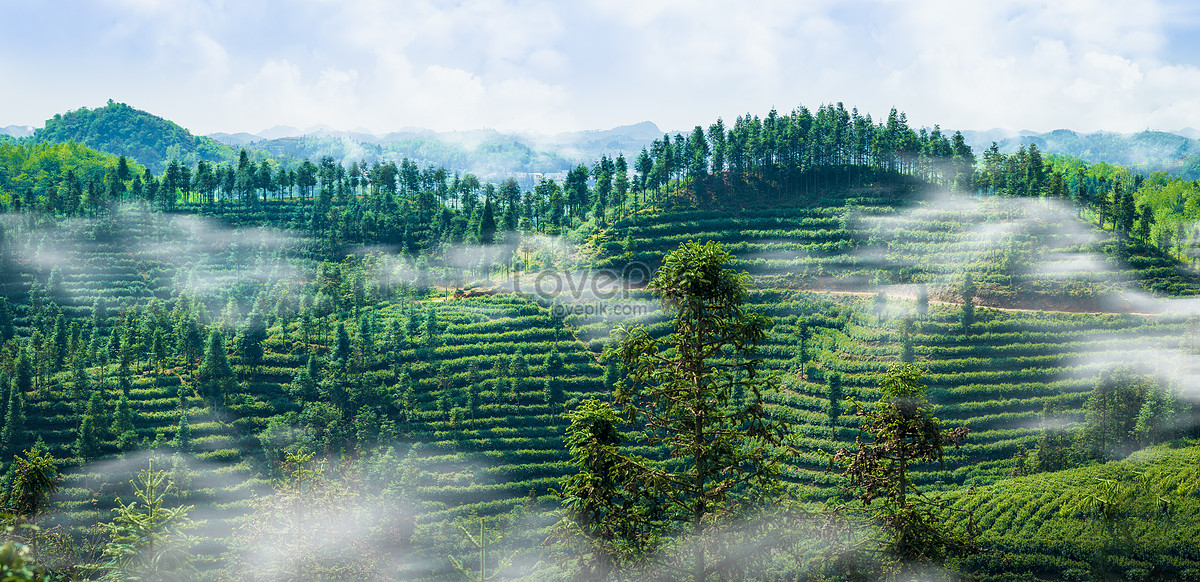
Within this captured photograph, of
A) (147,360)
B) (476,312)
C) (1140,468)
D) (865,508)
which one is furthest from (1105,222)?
(147,360)

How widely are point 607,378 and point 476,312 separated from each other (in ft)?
45.5

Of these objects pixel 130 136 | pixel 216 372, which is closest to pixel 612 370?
pixel 216 372

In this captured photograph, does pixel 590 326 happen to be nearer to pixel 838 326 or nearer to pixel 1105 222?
pixel 838 326

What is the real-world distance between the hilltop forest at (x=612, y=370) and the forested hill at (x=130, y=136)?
112603 millimetres

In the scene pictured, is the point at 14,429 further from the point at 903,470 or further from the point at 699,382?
the point at 903,470

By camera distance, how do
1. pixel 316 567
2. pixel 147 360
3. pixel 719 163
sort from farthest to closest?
pixel 719 163 → pixel 147 360 → pixel 316 567

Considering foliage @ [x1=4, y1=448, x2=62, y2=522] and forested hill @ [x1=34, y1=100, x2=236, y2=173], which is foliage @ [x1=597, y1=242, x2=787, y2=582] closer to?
foliage @ [x1=4, y1=448, x2=62, y2=522]

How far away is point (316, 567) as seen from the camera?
32.6m

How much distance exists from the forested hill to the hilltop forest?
4433 inches

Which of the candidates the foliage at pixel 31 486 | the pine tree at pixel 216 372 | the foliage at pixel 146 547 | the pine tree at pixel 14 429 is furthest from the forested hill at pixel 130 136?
the foliage at pixel 146 547

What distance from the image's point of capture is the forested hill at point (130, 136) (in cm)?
17738

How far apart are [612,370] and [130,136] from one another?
17885 centimetres

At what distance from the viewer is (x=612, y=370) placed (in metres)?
48.9

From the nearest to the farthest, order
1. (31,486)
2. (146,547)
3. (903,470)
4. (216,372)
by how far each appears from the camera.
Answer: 1. (903,470)
2. (146,547)
3. (31,486)
4. (216,372)
